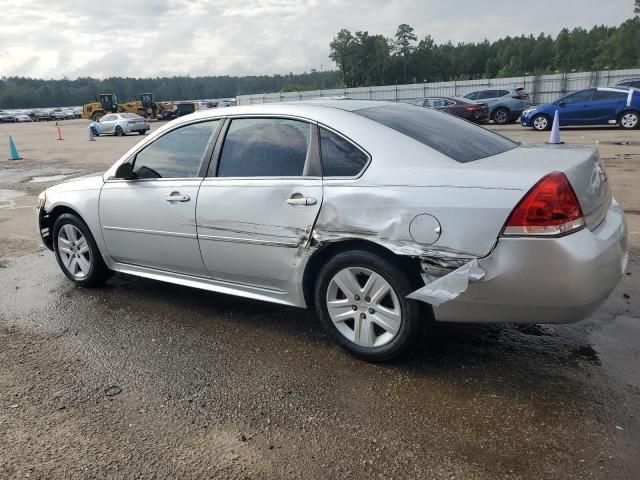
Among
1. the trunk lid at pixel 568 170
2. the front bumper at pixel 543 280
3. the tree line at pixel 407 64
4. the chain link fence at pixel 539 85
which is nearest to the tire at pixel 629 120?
the chain link fence at pixel 539 85

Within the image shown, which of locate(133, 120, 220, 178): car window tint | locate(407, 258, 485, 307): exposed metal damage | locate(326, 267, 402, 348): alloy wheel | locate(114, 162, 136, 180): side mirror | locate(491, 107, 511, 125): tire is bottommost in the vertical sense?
locate(491, 107, 511, 125): tire

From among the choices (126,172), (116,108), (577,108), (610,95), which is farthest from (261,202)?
(116,108)

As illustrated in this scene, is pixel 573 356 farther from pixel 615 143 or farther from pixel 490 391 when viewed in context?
pixel 615 143

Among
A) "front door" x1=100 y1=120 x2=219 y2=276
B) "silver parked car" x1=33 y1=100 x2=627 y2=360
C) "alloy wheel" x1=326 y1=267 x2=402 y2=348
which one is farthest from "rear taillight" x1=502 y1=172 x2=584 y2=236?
"front door" x1=100 y1=120 x2=219 y2=276

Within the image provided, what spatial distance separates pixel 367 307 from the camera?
10.8 feet

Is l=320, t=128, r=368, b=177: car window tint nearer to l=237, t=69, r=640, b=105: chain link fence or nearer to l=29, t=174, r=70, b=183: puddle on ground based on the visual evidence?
l=29, t=174, r=70, b=183: puddle on ground

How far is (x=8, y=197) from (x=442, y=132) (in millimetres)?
9645

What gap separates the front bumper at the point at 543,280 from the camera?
2.74m

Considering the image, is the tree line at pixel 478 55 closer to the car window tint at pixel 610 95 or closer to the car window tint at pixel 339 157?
the car window tint at pixel 610 95

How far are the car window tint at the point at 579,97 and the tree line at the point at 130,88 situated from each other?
104 meters

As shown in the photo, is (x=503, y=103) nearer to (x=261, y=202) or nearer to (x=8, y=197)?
(x=8, y=197)

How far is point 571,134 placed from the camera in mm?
17141

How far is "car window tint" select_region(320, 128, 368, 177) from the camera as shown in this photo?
3.29 m

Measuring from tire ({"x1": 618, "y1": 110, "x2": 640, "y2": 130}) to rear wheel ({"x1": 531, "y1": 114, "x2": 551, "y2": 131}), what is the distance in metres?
2.18
